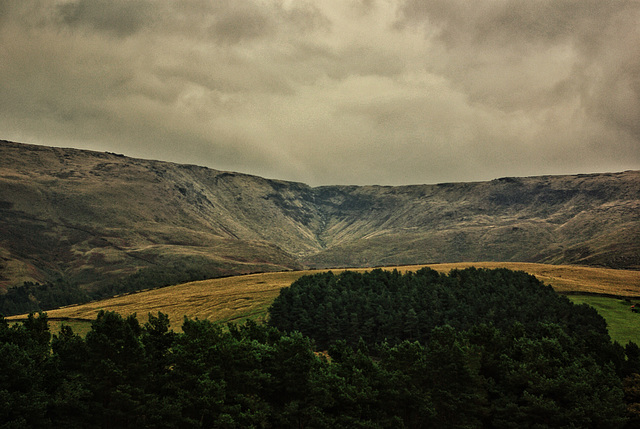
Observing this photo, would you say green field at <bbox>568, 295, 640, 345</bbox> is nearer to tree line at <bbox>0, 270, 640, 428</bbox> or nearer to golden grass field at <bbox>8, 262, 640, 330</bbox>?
golden grass field at <bbox>8, 262, 640, 330</bbox>

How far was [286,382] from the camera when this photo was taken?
57438 millimetres

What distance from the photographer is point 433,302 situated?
11744 centimetres

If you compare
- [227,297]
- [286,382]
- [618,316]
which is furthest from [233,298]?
[618,316]

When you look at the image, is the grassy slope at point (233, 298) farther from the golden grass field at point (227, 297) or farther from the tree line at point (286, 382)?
the tree line at point (286, 382)

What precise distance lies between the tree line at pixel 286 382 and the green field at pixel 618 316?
35.7 metres

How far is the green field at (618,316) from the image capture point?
99.8 metres

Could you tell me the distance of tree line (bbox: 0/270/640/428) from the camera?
50.1 m

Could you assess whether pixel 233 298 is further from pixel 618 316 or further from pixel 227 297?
pixel 618 316

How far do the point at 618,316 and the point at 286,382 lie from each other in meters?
99.1

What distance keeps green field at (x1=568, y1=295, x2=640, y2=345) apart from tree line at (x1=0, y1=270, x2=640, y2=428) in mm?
35739

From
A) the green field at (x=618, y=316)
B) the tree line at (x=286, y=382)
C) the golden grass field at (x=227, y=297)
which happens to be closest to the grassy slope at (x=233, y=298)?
the golden grass field at (x=227, y=297)

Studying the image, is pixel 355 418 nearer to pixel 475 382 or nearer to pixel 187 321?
pixel 475 382

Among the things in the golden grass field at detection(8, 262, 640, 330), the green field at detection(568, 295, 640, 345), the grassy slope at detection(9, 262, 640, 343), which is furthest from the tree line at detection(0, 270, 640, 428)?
the golden grass field at detection(8, 262, 640, 330)

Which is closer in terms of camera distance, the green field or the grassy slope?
the green field
